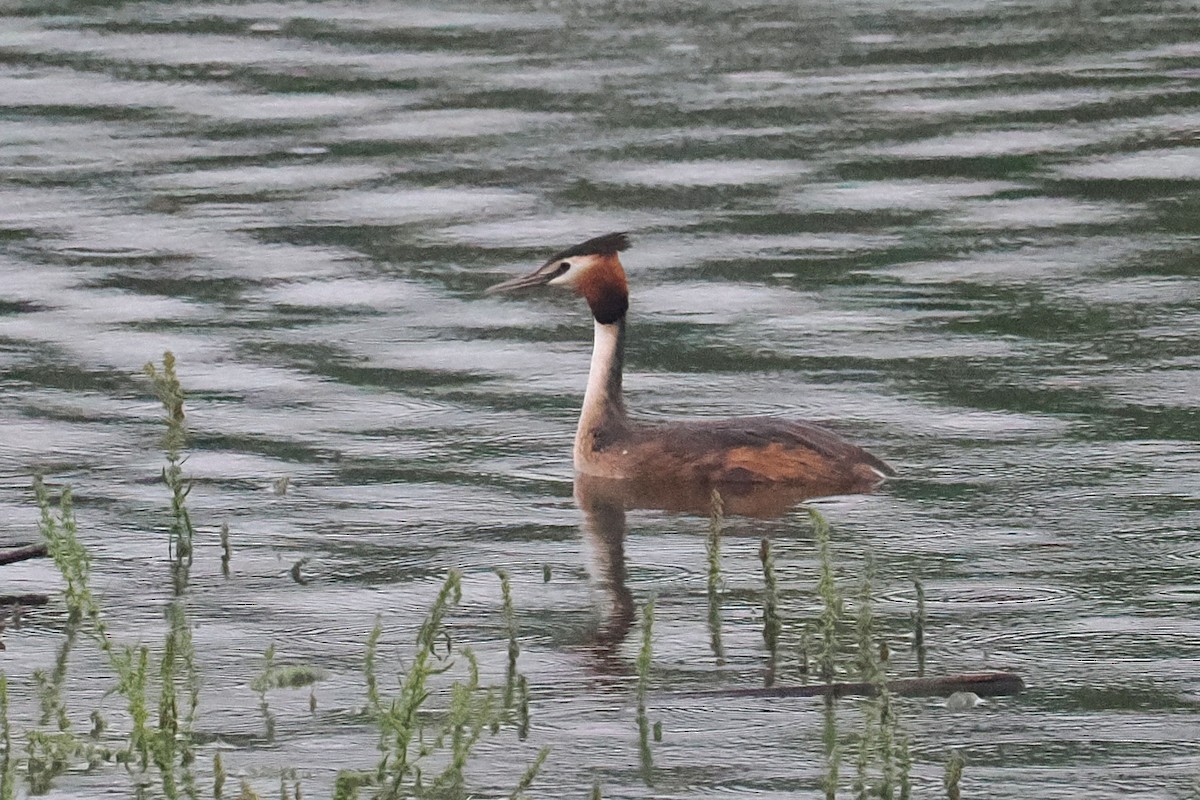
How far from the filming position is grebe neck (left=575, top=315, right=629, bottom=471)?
1108 centimetres

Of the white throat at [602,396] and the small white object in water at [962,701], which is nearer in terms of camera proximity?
the small white object in water at [962,701]

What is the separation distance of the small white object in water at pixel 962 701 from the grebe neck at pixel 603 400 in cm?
353

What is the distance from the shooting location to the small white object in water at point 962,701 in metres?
7.62

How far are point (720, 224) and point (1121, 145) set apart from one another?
2957mm

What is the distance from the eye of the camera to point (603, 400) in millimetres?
11320

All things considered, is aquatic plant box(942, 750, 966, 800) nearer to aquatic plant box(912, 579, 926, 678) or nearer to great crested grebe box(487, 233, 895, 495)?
aquatic plant box(912, 579, 926, 678)

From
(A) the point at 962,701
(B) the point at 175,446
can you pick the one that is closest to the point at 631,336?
(B) the point at 175,446

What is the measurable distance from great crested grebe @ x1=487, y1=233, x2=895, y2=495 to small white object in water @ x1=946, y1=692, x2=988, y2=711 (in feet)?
9.42

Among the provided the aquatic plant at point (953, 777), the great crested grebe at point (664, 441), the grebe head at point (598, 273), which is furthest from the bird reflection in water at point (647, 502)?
the aquatic plant at point (953, 777)

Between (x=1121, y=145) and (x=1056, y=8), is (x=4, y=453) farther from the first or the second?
(x=1056, y=8)

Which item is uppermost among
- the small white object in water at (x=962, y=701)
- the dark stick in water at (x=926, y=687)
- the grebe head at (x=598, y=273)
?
the grebe head at (x=598, y=273)

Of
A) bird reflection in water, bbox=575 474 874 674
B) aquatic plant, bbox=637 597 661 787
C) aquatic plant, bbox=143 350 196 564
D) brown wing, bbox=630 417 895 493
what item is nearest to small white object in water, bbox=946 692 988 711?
aquatic plant, bbox=637 597 661 787

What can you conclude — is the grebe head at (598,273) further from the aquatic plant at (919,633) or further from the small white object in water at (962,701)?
the small white object in water at (962,701)

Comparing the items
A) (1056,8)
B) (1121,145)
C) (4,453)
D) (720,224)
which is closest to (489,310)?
(720,224)
